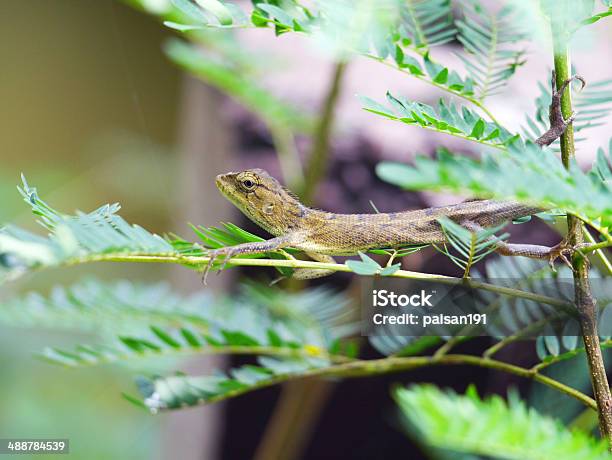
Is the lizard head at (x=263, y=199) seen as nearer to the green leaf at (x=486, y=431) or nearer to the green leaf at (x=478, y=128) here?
the green leaf at (x=478, y=128)

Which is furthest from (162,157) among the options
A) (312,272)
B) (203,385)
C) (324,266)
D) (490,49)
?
(324,266)

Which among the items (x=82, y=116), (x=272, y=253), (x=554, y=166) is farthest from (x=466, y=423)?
(x=82, y=116)

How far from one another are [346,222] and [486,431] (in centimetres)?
78

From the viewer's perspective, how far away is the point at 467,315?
3.10 ft

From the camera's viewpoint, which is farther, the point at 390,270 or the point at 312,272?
the point at 312,272

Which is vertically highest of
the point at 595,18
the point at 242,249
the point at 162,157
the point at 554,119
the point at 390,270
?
the point at 595,18

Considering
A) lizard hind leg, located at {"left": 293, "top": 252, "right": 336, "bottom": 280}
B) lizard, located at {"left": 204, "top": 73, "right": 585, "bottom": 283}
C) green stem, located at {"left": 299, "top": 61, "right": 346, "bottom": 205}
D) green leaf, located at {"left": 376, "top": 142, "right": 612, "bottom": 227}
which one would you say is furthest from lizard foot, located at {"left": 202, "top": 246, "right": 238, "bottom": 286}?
green stem, located at {"left": 299, "top": 61, "right": 346, "bottom": 205}

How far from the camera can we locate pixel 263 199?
1.37 m

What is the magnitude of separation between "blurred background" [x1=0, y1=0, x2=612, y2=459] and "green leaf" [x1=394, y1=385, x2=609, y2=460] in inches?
15.6

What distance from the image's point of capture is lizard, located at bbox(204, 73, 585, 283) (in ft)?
2.97

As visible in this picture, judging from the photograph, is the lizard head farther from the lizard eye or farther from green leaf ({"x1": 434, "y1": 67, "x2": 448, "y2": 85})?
green leaf ({"x1": 434, "y1": 67, "x2": 448, "y2": 85})

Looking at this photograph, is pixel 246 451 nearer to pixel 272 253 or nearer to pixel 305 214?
pixel 305 214

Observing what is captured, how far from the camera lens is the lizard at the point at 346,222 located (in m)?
0.90

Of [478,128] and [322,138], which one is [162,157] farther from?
[478,128]
